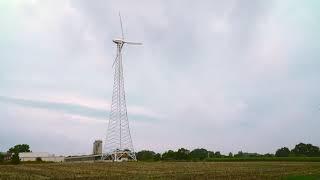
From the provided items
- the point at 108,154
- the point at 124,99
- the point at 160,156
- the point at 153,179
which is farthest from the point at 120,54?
the point at 153,179

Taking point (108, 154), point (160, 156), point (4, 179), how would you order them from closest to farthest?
point (4, 179) < point (108, 154) < point (160, 156)

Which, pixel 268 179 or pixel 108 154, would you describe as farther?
pixel 108 154

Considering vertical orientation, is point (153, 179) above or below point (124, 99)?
below

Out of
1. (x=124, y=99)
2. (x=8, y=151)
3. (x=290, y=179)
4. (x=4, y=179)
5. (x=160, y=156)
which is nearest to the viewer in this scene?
(x=4, y=179)

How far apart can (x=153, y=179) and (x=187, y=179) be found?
10.6ft

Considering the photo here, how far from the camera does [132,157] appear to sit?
142 m

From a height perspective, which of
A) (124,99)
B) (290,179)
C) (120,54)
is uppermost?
(120,54)

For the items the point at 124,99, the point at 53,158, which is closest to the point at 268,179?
the point at 124,99

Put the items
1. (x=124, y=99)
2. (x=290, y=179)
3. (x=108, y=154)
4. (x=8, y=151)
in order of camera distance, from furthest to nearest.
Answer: (x=8, y=151)
(x=108, y=154)
(x=124, y=99)
(x=290, y=179)

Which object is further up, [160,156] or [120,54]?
[120,54]

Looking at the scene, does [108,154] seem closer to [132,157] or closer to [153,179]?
[132,157]

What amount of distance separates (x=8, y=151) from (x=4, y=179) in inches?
6305

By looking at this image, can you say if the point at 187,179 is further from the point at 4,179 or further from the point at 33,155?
the point at 33,155

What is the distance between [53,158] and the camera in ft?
640
